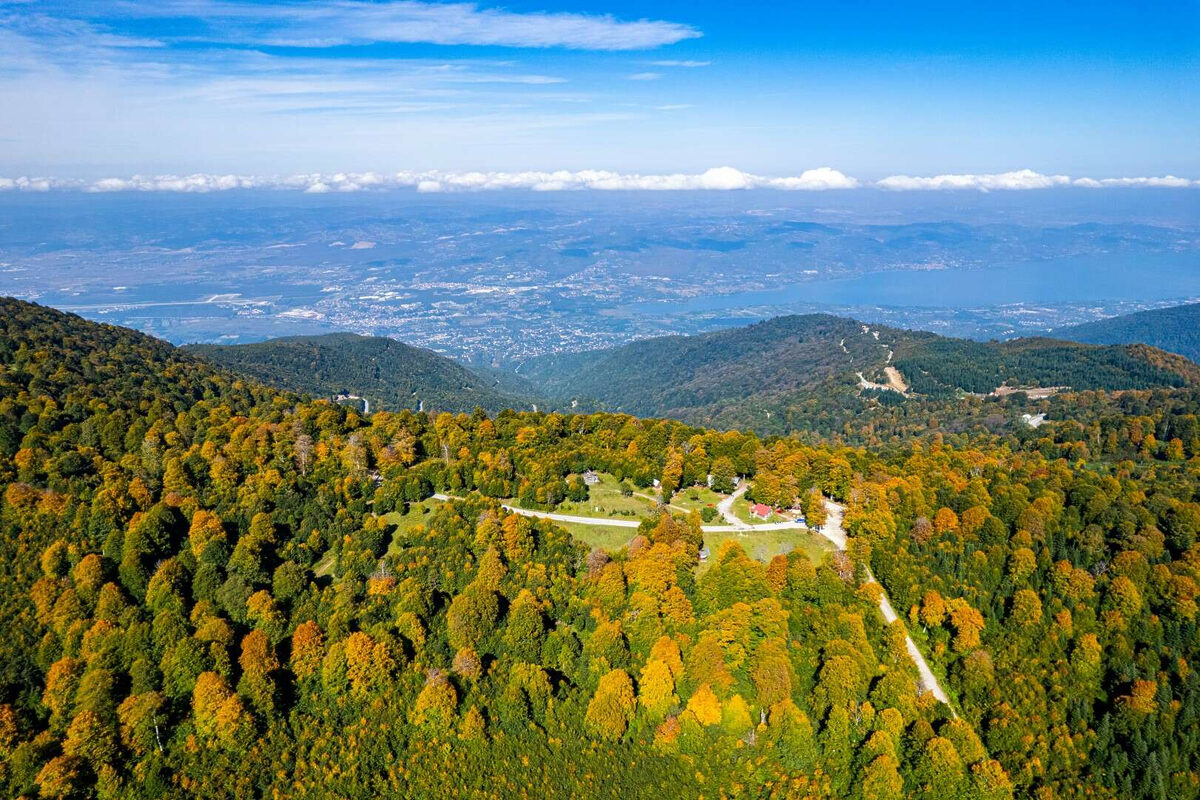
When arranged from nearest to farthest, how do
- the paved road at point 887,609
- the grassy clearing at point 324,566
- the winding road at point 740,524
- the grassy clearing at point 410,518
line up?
the paved road at point 887,609 → the winding road at point 740,524 → the grassy clearing at point 324,566 → the grassy clearing at point 410,518

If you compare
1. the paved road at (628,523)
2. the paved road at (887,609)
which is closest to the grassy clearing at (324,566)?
the paved road at (628,523)

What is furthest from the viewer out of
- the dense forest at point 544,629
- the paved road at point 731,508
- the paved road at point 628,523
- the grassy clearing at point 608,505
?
the grassy clearing at point 608,505

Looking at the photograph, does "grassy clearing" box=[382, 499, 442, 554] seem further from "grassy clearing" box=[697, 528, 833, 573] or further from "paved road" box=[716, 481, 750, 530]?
"paved road" box=[716, 481, 750, 530]

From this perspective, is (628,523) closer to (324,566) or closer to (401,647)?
(401,647)

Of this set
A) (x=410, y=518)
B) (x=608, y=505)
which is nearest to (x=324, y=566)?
(x=410, y=518)

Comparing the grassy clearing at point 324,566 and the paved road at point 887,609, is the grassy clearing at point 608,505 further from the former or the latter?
the grassy clearing at point 324,566

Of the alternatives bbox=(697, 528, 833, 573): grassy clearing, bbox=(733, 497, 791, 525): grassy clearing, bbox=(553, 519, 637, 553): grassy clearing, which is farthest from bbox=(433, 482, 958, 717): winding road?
bbox=(697, 528, 833, 573): grassy clearing
